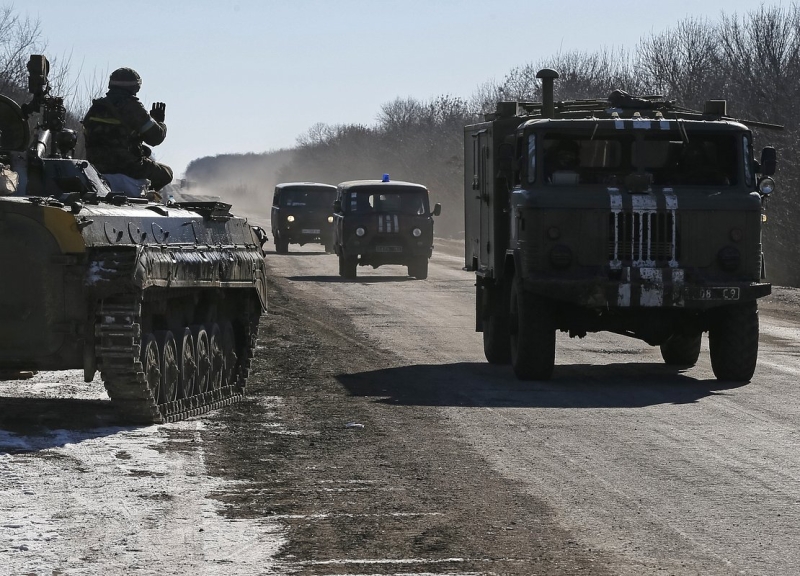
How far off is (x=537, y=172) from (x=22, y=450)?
5884 millimetres

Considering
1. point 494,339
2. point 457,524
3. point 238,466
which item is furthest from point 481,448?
point 494,339

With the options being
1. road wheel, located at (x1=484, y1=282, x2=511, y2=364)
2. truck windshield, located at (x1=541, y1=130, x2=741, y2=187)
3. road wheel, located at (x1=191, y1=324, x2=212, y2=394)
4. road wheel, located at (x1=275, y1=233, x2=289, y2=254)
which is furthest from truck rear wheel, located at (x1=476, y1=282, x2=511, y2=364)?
road wheel, located at (x1=275, y1=233, x2=289, y2=254)

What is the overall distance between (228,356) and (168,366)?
189cm

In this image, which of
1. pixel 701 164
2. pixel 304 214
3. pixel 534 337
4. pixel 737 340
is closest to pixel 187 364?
pixel 534 337

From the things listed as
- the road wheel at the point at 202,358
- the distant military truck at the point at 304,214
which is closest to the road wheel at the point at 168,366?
the road wheel at the point at 202,358

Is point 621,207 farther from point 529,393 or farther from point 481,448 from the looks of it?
point 481,448

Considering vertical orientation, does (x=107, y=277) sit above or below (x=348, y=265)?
above

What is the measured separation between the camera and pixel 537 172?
45.2 ft

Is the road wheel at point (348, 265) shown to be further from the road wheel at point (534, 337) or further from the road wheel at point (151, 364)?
the road wheel at point (151, 364)

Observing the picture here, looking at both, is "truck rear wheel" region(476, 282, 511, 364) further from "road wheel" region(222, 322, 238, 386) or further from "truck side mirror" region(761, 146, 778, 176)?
"road wheel" region(222, 322, 238, 386)

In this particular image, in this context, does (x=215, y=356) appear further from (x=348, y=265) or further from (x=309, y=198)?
(x=309, y=198)

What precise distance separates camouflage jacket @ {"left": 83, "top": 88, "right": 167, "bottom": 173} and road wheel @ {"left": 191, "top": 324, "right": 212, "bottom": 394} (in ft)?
5.50

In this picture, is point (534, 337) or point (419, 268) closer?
point (534, 337)

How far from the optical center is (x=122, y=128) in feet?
42.4
